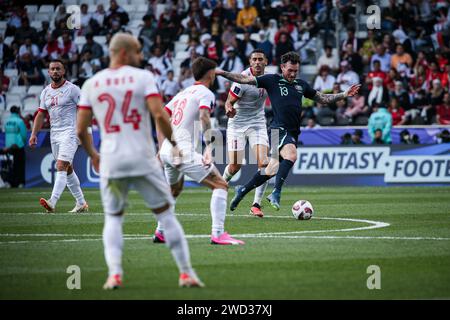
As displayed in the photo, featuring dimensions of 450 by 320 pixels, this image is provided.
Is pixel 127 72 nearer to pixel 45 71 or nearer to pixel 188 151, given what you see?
pixel 188 151

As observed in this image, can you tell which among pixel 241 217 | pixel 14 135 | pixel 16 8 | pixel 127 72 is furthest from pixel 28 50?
pixel 127 72

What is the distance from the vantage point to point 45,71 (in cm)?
3466

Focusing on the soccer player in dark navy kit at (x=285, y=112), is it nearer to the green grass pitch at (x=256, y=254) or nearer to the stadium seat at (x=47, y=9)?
the green grass pitch at (x=256, y=254)

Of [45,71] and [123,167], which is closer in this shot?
[123,167]

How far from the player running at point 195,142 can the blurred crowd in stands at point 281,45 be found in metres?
16.6

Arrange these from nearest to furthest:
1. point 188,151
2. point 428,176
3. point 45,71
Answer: point 188,151, point 428,176, point 45,71

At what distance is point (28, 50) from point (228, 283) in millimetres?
27430

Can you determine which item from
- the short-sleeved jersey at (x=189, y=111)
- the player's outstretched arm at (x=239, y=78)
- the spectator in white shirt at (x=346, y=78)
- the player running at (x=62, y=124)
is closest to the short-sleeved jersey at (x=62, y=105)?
the player running at (x=62, y=124)

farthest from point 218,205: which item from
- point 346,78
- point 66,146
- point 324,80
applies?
point 324,80

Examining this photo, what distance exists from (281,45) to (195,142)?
62.8 feet

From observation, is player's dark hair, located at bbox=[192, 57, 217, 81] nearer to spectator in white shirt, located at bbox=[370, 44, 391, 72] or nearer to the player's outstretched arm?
the player's outstretched arm

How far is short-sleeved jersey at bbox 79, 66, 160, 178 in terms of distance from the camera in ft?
28.0

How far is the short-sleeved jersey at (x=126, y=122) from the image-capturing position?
28.0ft

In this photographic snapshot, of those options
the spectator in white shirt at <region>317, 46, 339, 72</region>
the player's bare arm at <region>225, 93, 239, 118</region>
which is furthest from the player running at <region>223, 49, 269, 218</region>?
the spectator in white shirt at <region>317, 46, 339, 72</region>
